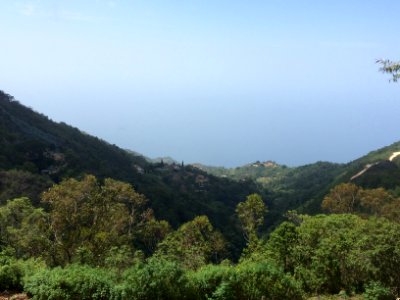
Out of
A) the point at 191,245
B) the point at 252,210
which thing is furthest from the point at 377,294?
the point at 252,210

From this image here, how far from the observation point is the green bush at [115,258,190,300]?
9.45 meters

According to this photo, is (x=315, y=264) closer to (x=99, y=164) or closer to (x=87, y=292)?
(x=87, y=292)

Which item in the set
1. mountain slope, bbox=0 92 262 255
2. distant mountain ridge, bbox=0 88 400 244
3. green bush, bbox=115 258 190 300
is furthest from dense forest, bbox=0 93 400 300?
distant mountain ridge, bbox=0 88 400 244

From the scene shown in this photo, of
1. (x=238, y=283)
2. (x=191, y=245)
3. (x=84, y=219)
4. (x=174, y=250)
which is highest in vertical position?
(x=84, y=219)

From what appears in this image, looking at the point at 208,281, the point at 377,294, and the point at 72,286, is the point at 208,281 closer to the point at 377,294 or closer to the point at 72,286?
the point at 72,286

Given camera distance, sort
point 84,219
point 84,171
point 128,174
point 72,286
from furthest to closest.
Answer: point 128,174
point 84,171
point 84,219
point 72,286

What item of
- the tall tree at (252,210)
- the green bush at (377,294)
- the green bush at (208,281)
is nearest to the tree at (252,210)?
the tall tree at (252,210)

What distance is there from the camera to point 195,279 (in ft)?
32.9

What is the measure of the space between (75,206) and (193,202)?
5333 cm

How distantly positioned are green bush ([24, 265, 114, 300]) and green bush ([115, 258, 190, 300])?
0.46 m

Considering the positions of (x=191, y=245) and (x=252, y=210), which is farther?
(x=252, y=210)

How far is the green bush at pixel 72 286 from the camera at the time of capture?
9766mm

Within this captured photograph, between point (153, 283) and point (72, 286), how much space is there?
6.57 ft

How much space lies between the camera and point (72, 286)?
9.82 meters
